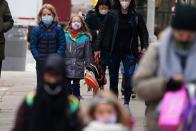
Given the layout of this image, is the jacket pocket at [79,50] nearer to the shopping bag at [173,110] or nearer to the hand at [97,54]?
the hand at [97,54]

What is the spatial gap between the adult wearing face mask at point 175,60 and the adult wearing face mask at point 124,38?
21.3 ft

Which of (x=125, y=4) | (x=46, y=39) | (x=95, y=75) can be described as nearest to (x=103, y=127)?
(x=46, y=39)

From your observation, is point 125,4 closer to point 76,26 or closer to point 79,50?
point 76,26

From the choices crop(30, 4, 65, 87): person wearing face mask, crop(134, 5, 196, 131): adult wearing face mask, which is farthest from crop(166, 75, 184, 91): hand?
crop(30, 4, 65, 87): person wearing face mask

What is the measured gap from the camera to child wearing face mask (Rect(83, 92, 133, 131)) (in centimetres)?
522

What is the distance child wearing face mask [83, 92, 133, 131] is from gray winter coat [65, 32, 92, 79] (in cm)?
692

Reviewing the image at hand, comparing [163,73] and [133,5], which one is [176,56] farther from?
[133,5]

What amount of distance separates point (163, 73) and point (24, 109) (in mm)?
996

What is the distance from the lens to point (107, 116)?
206 inches

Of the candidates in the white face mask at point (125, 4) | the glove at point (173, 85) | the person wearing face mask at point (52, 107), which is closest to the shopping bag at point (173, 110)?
the glove at point (173, 85)

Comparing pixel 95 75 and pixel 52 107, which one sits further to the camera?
pixel 95 75

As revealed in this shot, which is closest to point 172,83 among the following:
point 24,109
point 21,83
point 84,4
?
point 24,109

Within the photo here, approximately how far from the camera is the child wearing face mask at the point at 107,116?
17.1 ft

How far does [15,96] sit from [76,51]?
2.11m
